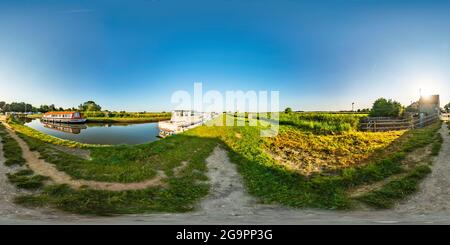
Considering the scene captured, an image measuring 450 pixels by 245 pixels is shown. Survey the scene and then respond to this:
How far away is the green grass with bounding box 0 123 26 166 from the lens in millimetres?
11492

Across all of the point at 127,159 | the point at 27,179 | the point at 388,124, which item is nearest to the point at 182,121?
the point at 127,159

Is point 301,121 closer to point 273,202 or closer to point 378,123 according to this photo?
point 378,123

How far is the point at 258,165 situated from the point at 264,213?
13.9ft

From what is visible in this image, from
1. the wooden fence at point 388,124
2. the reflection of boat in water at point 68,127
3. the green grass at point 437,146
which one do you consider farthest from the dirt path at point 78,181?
the wooden fence at point 388,124

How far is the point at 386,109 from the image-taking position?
21.8m

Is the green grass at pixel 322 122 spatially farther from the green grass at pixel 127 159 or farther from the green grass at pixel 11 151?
the green grass at pixel 11 151

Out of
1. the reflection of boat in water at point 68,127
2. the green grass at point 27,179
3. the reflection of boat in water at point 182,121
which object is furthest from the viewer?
the reflection of boat in water at point 182,121

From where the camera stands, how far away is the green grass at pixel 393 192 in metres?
7.97

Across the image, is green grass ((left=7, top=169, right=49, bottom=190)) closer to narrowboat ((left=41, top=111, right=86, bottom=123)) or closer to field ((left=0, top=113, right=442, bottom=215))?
field ((left=0, top=113, right=442, bottom=215))

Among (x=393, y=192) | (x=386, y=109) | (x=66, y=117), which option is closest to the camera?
(x=393, y=192)

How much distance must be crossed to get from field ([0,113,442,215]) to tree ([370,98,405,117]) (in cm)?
512

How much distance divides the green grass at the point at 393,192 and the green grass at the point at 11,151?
1371 cm

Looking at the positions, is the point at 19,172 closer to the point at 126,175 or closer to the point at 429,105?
the point at 126,175

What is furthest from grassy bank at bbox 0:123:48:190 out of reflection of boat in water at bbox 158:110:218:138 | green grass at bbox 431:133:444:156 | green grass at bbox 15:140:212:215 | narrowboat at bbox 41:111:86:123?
green grass at bbox 431:133:444:156
